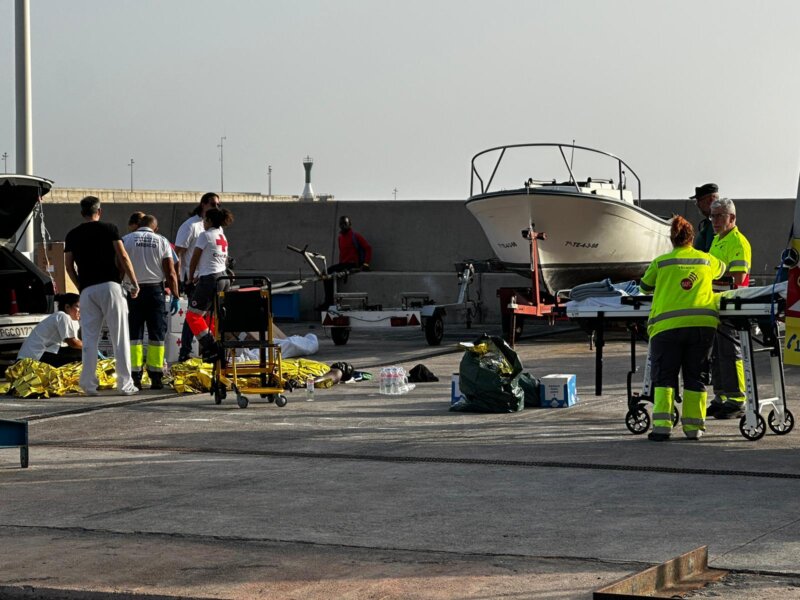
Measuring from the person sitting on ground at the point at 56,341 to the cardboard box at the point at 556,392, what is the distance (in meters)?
5.19

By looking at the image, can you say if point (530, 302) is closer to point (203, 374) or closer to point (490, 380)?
point (203, 374)

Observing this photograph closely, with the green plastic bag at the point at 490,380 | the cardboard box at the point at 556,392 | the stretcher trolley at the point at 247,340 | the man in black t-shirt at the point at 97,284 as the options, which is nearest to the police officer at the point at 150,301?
the man in black t-shirt at the point at 97,284

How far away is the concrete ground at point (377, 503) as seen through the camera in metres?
6.66

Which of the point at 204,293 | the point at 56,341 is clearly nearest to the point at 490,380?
the point at 204,293

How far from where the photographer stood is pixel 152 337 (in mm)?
14805

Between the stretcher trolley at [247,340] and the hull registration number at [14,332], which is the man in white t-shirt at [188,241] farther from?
the stretcher trolley at [247,340]

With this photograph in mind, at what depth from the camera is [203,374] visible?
14.6m

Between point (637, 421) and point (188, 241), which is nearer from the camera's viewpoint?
point (637, 421)

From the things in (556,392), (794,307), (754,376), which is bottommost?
(556,392)

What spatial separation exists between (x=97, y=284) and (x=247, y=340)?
1744 millimetres

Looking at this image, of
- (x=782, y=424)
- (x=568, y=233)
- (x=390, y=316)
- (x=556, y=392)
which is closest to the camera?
(x=782, y=424)

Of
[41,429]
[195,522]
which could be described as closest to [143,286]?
[41,429]

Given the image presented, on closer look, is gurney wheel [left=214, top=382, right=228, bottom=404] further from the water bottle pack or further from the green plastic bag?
the green plastic bag

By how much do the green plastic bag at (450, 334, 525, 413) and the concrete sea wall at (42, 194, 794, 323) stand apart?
10.7 meters
